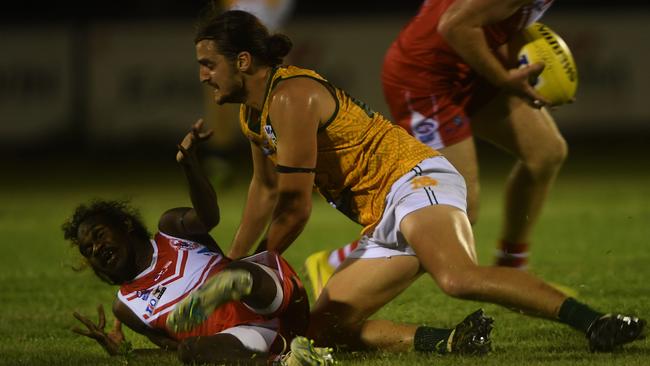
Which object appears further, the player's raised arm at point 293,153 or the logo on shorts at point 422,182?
the logo on shorts at point 422,182

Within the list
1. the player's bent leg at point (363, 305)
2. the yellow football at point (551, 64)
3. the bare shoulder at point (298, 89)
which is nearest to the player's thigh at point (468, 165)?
the yellow football at point (551, 64)

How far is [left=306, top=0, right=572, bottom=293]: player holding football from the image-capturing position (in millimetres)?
6129

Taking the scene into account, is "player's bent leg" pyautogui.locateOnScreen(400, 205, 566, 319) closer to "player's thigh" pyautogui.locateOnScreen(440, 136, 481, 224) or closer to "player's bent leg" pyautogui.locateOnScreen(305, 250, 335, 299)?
"player's thigh" pyautogui.locateOnScreen(440, 136, 481, 224)

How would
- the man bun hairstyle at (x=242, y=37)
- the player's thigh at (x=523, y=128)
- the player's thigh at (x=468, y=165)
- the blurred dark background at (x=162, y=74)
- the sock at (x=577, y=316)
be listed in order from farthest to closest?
the blurred dark background at (x=162, y=74), the player's thigh at (x=523, y=128), the player's thigh at (x=468, y=165), the man bun hairstyle at (x=242, y=37), the sock at (x=577, y=316)

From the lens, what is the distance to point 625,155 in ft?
56.0

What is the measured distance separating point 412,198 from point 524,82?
1.47 metres

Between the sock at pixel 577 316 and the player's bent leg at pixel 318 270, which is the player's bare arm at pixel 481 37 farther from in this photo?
the sock at pixel 577 316

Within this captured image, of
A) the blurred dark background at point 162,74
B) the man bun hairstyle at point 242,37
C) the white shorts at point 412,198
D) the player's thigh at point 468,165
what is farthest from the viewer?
the blurred dark background at point 162,74

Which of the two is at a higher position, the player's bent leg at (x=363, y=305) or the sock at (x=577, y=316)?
the sock at (x=577, y=316)

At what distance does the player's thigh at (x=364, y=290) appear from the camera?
15.9 feet

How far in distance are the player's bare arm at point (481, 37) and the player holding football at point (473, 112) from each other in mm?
51

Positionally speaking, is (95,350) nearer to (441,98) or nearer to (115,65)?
(441,98)

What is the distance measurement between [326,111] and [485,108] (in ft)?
5.98

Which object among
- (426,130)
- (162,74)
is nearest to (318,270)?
(426,130)
